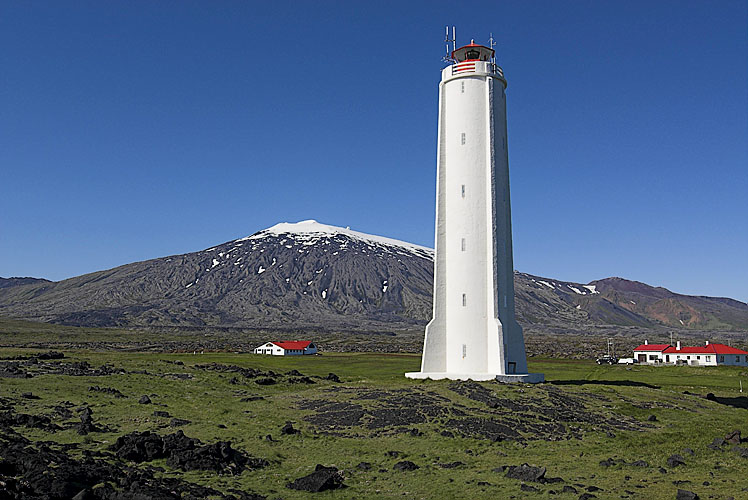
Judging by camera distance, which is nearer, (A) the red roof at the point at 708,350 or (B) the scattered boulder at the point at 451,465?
(B) the scattered boulder at the point at 451,465

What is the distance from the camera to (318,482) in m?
19.3

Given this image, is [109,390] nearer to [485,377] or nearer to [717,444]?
[485,377]

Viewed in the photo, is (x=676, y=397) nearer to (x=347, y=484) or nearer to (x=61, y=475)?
(x=347, y=484)

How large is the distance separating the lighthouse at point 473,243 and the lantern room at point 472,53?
2208 mm

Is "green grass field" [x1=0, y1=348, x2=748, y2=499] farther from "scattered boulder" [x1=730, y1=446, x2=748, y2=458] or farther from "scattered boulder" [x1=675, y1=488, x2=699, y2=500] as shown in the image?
"scattered boulder" [x1=675, y1=488, x2=699, y2=500]

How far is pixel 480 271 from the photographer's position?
43281 millimetres

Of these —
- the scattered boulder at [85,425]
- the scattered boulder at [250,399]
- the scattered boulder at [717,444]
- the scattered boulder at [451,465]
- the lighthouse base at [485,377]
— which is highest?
the lighthouse base at [485,377]

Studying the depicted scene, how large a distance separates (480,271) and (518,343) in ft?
18.2

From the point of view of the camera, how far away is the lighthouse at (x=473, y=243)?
140ft

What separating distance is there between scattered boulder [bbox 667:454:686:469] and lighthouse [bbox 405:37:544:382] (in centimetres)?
1767

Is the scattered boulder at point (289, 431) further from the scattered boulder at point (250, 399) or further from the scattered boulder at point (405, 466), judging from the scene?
the scattered boulder at point (250, 399)

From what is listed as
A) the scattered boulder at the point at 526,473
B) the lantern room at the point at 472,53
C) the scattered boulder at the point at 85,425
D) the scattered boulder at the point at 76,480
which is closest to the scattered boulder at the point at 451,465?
the scattered boulder at the point at 526,473

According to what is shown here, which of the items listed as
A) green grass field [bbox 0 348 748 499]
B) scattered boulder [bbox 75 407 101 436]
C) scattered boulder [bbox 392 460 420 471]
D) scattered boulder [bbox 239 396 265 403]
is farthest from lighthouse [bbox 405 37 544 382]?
scattered boulder [bbox 75 407 101 436]

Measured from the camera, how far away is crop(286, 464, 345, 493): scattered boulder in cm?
1919
